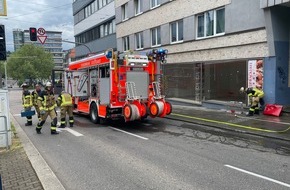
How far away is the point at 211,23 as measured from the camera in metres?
16.4

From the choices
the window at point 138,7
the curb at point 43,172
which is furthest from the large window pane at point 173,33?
the curb at point 43,172

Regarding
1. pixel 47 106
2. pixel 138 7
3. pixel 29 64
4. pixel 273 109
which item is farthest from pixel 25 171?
pixel 29 64

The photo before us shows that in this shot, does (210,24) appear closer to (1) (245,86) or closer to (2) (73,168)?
(1) (245,86)

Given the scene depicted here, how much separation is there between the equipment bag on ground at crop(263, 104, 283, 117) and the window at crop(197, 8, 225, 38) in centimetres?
481

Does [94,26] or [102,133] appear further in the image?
[94,26]

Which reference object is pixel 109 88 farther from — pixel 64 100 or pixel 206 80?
pixel 206 80

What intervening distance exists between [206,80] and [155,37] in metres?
6.37

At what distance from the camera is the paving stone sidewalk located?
5074mm

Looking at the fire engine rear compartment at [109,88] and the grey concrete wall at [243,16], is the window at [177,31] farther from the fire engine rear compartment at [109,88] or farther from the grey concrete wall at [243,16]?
the fire engine rear compartment at [109,88]

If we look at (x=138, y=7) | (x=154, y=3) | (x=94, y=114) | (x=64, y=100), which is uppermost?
(x=138, y=7)

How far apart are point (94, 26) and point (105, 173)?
3156 centimetres

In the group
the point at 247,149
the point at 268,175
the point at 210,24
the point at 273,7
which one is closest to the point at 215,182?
the point at 268,175

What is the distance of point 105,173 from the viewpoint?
19.6 feet

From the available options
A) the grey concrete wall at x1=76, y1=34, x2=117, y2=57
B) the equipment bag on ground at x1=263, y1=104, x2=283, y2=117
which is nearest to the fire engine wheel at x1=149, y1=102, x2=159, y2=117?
the equipment bag on ground at x1=263, y1=104, x2=283, y2=117
